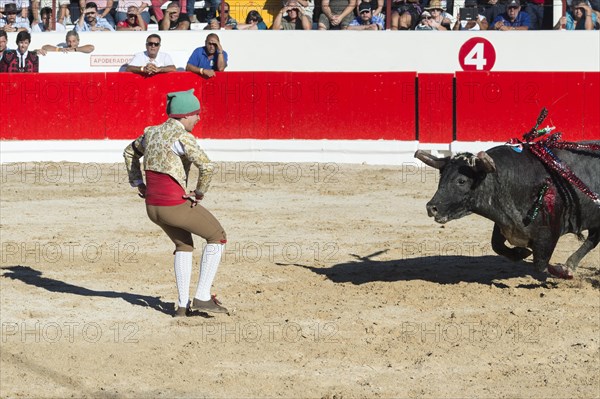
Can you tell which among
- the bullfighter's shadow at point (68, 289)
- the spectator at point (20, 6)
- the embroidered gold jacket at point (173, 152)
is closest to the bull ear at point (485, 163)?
the embroidered gold jacket at point (173, 152)

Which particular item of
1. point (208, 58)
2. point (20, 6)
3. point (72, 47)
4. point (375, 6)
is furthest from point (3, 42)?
point (375, 6)

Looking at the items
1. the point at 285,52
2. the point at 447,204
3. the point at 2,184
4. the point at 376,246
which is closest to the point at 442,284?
the point at 447,204

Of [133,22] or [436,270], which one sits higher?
[133,22]

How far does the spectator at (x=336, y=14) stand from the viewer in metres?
18.2

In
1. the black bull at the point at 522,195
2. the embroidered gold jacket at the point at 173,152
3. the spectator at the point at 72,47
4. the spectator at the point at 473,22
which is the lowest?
the black bull at the point at 522,195

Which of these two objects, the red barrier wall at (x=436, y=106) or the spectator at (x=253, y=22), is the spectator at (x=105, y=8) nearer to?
the spectator at (x=253, y=22)

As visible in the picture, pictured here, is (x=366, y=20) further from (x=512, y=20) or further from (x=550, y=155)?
(x=550, y=155)

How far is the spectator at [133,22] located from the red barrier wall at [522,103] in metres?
5.36

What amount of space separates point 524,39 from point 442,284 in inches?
353

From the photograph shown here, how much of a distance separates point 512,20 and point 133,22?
19.7 ft

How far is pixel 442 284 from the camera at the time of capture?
9.68 metres

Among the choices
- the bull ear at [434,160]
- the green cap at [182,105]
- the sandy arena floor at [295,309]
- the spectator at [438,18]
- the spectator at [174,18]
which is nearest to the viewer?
the sandy arena floor at [295,309]

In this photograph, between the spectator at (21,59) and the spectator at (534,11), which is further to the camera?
the spectator at (534,11)

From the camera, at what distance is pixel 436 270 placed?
33.6 ft
